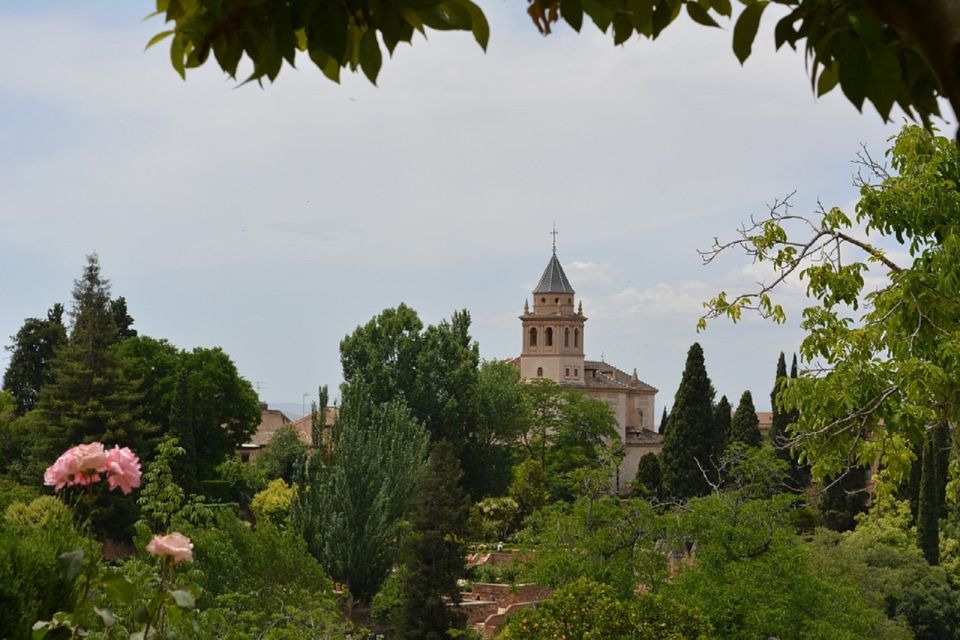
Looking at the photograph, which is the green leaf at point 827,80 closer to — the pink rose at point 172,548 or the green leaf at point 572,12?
the green leaf at point 572,12

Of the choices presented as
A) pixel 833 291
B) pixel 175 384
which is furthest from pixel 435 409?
pixel 833 291

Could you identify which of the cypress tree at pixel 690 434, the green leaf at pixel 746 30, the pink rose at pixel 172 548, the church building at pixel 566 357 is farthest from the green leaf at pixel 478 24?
the church building at pixel 566 357

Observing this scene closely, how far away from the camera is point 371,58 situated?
64.7 inches

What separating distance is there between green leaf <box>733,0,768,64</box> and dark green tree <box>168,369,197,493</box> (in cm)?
2849

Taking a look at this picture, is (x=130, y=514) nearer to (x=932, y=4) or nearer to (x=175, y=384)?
(x=175, y=384)

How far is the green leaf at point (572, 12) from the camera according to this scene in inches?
65.9

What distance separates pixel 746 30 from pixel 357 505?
20813 millimetres

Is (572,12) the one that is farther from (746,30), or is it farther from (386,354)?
(386,354)

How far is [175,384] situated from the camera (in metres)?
34.1

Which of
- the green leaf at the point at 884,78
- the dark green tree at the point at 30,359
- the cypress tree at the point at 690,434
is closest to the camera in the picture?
the green leaf at the point at 884,78

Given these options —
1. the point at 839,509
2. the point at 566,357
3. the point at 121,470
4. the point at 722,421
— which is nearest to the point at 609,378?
the point at 566,357

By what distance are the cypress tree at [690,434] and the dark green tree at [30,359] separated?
21431 millimetres

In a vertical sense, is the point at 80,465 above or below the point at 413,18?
below

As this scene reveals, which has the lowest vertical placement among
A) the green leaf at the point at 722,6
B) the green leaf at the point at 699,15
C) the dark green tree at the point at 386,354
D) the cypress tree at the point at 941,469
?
the green leaf at the point at 699,15
